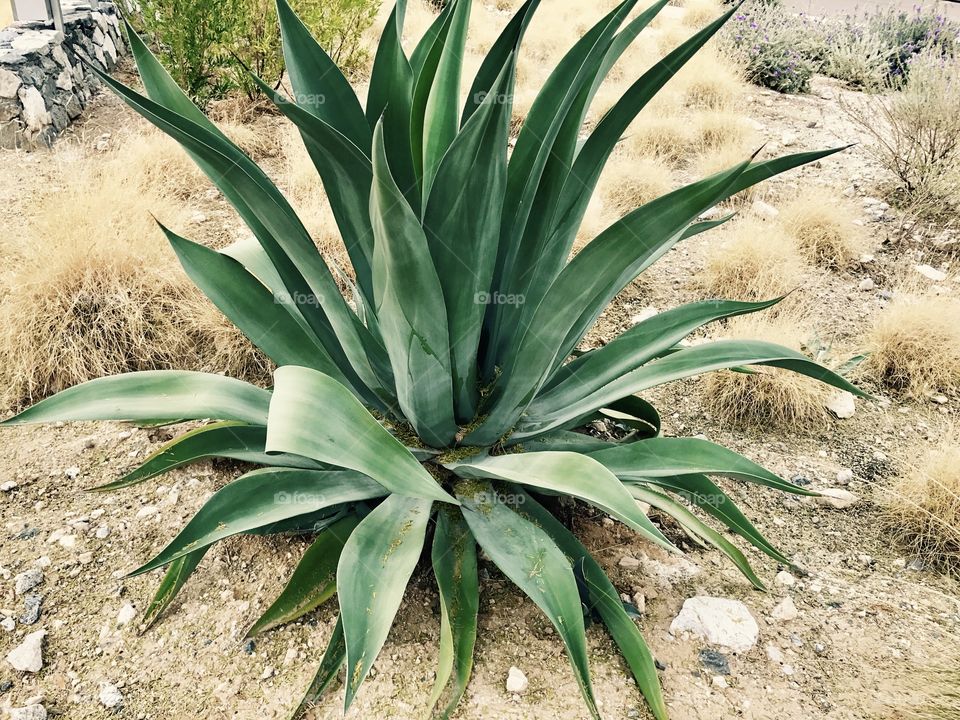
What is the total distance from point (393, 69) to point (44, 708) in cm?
155

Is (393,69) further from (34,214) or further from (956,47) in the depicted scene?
(956,47)

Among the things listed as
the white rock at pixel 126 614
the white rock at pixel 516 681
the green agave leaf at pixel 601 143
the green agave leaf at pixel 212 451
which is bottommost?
the white rock at pixel 516 681

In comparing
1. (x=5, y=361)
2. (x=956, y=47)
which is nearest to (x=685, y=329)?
(x=5, y=361)

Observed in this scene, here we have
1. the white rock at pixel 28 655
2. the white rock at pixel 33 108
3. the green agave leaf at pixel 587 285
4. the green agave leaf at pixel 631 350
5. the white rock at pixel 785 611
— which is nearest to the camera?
the green agave leaf at pixel 587 285

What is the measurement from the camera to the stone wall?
169 inches

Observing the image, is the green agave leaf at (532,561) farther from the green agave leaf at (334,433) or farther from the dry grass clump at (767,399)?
the dry grass clump at (767,399)

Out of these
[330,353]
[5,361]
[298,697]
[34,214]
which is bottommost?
[298,697]

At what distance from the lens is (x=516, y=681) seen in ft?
5.28

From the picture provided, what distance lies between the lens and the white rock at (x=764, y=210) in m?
4.19

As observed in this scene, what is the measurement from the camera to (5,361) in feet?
8.59

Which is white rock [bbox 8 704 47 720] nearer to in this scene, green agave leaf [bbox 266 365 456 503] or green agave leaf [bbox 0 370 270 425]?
green agave leaf [bbox 0 370 270 425]

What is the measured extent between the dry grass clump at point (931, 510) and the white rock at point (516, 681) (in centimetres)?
137

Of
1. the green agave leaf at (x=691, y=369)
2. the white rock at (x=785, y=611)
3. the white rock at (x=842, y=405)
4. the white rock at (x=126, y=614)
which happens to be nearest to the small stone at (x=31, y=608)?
the white rock at (x=126, y=614)

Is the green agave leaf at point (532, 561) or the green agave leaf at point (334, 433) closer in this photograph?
the green agave leaf at point (334, 433)
